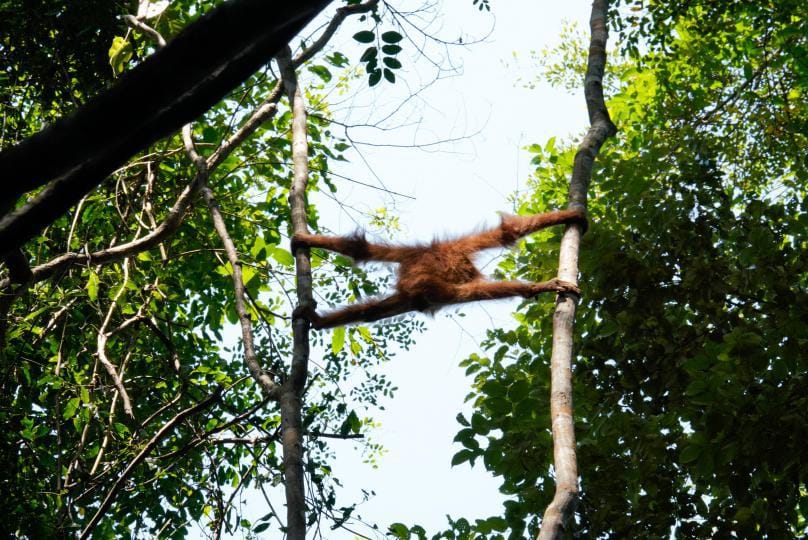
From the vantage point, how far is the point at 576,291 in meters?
3.85

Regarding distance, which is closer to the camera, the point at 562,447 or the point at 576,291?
the point at 562,447

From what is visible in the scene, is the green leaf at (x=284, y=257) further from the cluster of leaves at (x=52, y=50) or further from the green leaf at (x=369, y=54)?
the cluster of leaves at (x=52, y=50)

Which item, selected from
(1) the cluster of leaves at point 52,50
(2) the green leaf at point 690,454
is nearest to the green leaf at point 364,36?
(1) the cluster of leaves at point 52,50

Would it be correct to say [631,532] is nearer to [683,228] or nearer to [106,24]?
[683,228]

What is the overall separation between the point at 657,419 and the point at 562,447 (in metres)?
2.04

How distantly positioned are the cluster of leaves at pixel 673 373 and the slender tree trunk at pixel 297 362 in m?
1.67

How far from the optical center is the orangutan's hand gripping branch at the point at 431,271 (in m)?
4.97

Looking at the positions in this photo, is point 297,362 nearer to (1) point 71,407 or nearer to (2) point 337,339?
(2) point 337,339

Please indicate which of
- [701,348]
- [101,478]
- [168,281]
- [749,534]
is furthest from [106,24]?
[749,534]

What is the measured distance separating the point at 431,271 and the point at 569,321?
1.66 m

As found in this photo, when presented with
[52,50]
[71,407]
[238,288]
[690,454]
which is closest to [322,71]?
[52,50]

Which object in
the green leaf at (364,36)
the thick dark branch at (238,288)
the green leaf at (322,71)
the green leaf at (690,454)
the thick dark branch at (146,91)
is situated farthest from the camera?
the green leaf at (322,71)

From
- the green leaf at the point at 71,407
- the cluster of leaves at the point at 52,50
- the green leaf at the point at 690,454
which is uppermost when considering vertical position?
the cluster of leaves at the point at 52,50

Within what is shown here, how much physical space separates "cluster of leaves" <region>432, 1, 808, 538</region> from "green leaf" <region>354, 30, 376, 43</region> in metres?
2.34
